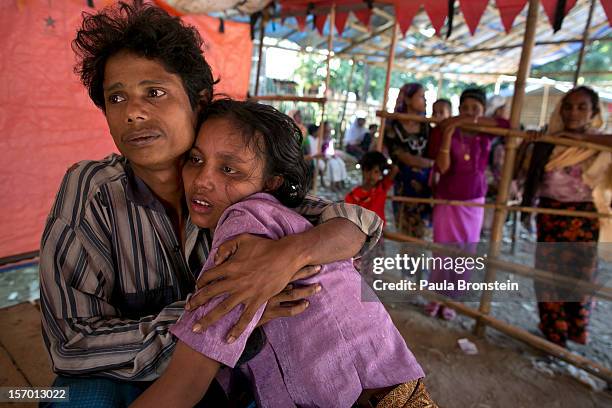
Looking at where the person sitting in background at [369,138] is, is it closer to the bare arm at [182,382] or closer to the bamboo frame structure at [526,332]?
the bamboo frame structure at [526,332]

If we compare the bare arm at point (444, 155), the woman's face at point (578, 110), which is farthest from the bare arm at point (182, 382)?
the woman's face at point (578, 110)

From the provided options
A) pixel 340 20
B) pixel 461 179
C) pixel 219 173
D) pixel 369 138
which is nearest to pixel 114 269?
pixel 219 173

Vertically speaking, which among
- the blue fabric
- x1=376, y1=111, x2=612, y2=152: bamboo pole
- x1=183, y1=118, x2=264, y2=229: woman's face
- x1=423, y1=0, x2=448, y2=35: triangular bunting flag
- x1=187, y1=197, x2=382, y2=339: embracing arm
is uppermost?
x1=423, y1=0, x2=448, y2=35: triangular bunting flag

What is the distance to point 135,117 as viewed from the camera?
117 centimetres

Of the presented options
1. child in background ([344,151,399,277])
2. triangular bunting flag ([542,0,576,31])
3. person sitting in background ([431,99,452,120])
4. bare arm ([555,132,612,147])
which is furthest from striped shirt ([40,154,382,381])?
person sitting in background ([431,99,452,120])

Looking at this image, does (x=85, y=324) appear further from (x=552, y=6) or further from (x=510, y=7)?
(x=510, y=7)

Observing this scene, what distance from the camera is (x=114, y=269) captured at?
4.06 feet

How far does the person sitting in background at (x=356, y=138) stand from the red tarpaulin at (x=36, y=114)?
7404 mm

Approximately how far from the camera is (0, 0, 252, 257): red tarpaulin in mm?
3107

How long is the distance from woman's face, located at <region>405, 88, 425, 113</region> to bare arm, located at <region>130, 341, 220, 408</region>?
11.8ft

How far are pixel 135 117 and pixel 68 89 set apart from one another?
2919 millimetres

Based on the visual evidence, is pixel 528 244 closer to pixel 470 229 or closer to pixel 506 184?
pixel 470 229

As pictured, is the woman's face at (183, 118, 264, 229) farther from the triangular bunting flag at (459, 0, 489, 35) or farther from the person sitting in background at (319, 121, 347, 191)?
the person sitting in background at (319, 121, 347, 191)

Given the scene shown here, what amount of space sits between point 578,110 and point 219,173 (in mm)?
2988
